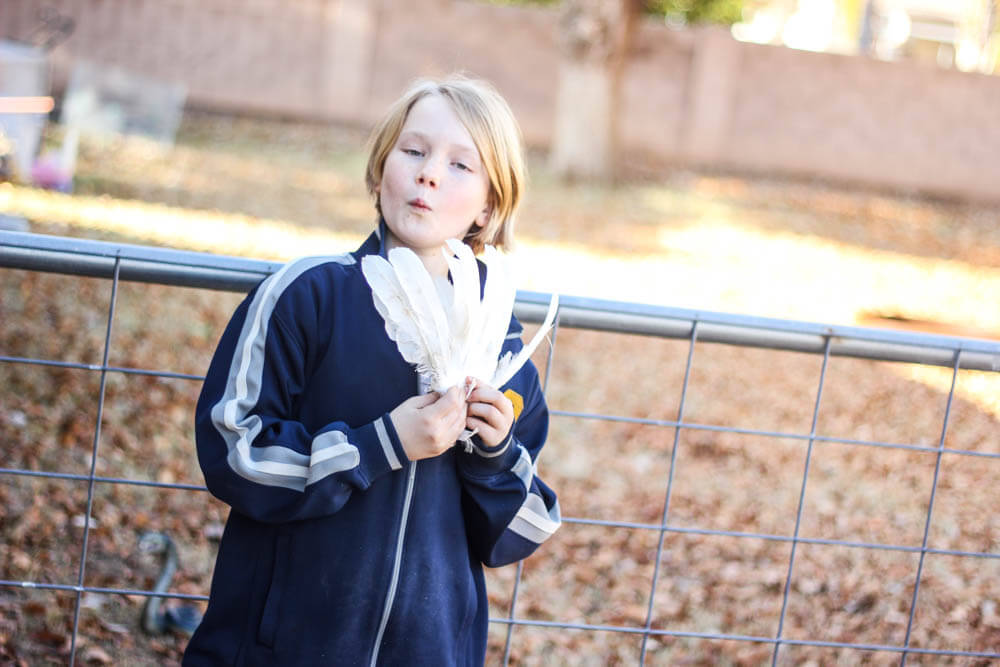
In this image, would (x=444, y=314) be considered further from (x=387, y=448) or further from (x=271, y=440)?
(x=271, y=440)

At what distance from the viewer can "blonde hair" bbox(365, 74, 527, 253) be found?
6.80 ft

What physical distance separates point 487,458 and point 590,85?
12.5m

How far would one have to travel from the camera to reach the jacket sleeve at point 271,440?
182cm

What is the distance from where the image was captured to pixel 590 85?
548 inches

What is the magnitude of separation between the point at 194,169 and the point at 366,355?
10331mm

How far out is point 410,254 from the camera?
5.98ft

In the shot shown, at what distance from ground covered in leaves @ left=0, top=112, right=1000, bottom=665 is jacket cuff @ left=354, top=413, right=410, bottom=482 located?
3.11 ft

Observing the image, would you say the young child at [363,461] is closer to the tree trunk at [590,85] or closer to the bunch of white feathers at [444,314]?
the bunch of white feathers at [444,314]

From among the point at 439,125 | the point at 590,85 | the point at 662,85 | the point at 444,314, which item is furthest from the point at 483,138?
the point at 662,85

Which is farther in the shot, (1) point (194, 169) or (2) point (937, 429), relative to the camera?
(1) point (194, 169)

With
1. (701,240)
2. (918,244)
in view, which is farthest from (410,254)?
(918,244)

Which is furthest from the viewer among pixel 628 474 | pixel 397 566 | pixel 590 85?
pixel 590 85

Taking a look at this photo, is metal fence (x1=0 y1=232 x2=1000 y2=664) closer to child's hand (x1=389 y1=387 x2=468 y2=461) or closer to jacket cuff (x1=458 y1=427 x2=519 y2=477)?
jacket cuff (x1=458 y1=427 x2=519 y2=477)

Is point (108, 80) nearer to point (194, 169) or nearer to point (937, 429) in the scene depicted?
point (194, 169)
